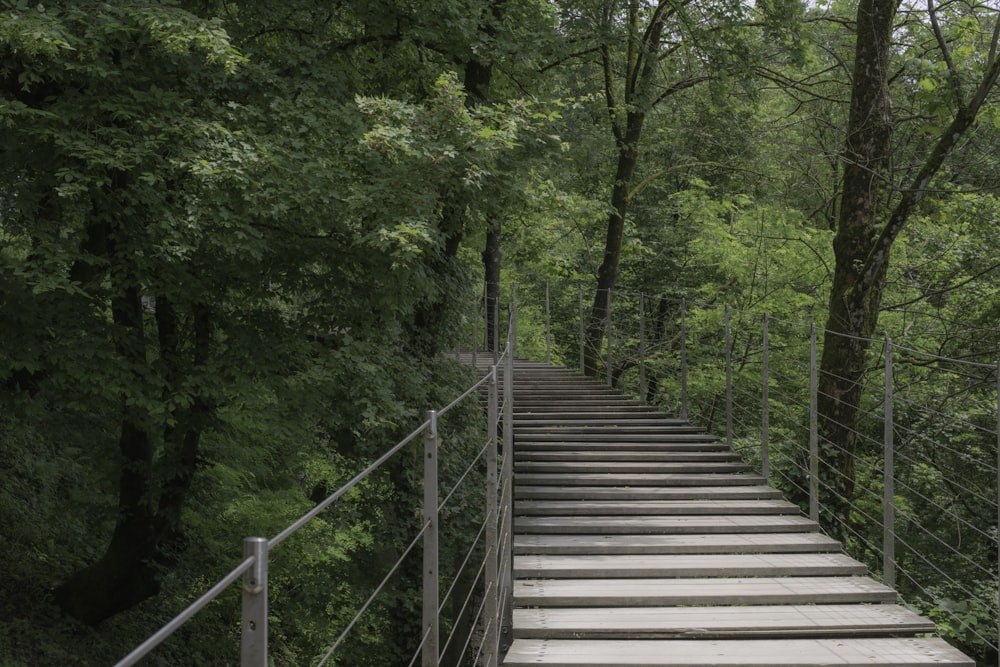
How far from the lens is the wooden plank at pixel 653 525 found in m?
8.26

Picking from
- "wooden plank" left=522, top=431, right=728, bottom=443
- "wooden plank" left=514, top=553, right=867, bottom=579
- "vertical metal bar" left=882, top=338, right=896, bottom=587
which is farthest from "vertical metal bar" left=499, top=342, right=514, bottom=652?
"wooden plank" left=522, top=431, right=728, bottom=443

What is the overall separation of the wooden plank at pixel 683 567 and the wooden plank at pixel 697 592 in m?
0.13

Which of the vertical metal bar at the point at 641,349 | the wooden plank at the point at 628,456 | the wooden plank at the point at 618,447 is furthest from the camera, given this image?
the vertical metal bar at the point at 641,349

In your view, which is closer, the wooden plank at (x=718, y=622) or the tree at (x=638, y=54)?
the wooden plank at (x=718, y=622)

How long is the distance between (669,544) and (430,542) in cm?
548

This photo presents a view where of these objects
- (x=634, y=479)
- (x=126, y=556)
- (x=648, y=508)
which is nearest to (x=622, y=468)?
Answer: (x=634, y=479)

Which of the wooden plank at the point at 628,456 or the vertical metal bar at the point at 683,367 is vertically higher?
the vertical metal bar at the point at 683,367

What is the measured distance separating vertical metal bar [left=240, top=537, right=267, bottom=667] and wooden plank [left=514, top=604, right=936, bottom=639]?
515 cm

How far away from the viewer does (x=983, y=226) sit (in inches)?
438

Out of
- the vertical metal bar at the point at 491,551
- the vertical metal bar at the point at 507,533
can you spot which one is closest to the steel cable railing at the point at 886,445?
the vertical metal bar at the point at 507,533

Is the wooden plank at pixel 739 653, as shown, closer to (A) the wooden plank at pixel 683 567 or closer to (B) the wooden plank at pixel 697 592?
(B) the wooden plank at pixel 697 592

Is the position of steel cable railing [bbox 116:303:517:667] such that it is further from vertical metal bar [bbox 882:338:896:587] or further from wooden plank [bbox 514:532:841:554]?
vertical metal bar [bbox 882:338:896:587]

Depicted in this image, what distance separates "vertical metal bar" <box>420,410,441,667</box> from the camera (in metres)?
2.66

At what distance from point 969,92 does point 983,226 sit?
2828 millimetres
